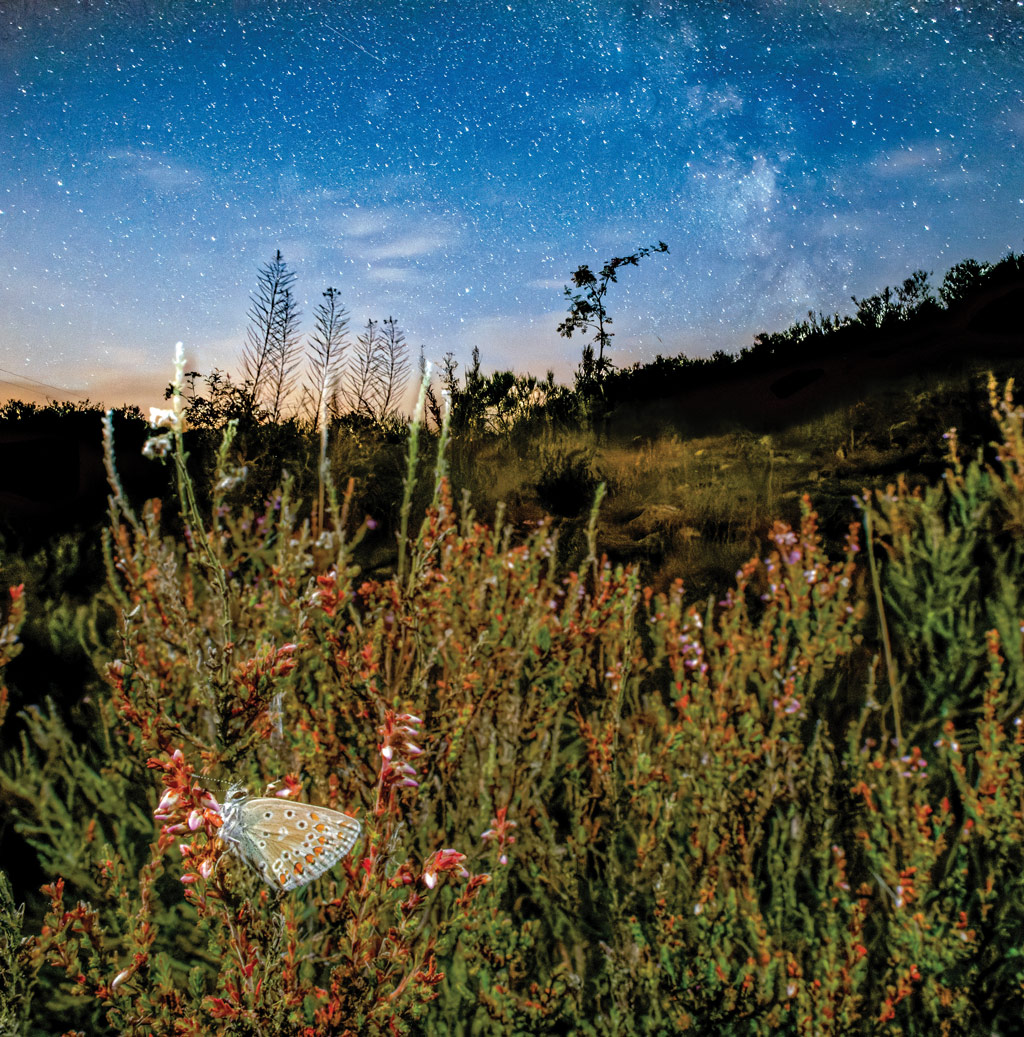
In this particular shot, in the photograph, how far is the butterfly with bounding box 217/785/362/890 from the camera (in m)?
0.94

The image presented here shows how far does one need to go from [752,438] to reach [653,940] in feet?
25.8

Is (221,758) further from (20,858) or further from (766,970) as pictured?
(20,858)

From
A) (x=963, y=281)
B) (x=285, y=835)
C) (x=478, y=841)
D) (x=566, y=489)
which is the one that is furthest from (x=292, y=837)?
(x=963, y=281)

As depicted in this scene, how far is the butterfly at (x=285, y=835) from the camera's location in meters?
0.94

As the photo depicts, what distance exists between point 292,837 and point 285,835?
0.01 meters

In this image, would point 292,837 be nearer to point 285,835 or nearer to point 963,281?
point 285,835

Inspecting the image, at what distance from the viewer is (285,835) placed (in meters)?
0.95

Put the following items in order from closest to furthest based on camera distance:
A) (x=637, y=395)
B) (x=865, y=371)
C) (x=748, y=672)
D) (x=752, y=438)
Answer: (x=748, y=672) → (x=752, y=438) → (x=865, y=371) → (x=637, y=395)

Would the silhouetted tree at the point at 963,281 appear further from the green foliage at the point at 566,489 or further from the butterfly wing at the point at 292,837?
the butterfly wing at the point at 292,837

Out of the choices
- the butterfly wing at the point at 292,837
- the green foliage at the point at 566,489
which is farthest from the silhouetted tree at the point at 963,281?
the butterfly wing at the point at 292,837

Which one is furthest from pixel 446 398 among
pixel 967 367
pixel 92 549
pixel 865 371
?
pixel 865 371

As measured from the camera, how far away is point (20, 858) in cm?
287

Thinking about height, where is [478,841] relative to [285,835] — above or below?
below

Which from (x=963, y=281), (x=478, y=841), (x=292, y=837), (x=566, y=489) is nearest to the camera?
(x=292, y=837)
